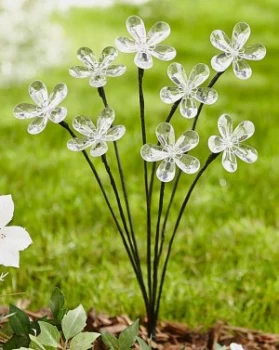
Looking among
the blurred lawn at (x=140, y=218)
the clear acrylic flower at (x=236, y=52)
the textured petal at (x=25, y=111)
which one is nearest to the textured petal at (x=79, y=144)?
the textured petal at (x=25, y=111)

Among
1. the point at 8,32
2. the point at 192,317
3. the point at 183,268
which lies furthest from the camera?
the point at 8,32

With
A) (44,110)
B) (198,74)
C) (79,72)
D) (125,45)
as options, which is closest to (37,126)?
(44,110)

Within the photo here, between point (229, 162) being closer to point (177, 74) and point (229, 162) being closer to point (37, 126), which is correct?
point (177, 74)

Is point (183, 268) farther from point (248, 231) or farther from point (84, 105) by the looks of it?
point (84, 105)

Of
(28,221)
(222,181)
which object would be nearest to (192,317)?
(28,221)

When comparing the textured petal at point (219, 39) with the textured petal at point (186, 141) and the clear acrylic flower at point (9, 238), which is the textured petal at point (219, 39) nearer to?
the textured petal at point (186, 141)

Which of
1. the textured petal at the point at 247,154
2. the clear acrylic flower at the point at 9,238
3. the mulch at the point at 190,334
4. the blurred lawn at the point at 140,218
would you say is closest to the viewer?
the clear acrylic flower at the point at 9,238
